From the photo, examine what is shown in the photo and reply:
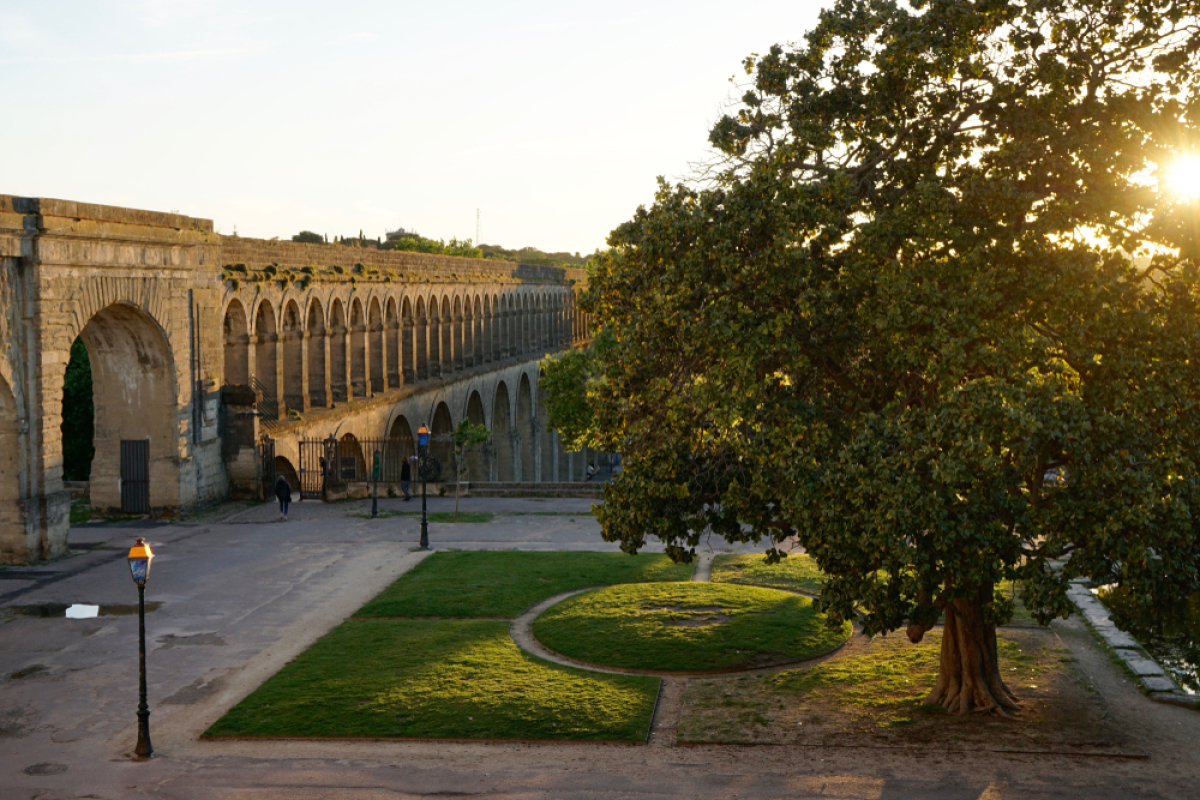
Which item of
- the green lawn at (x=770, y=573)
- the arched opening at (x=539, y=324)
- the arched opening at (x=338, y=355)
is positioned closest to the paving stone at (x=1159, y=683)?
the green lawn at (x=770, y=573)

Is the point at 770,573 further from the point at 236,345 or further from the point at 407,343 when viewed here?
A: the point at 407,343

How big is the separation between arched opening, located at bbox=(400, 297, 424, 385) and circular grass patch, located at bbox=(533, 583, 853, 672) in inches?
901

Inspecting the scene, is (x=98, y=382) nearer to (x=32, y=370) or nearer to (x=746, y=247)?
(x=32, y=370)

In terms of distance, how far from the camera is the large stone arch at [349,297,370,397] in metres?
35.8

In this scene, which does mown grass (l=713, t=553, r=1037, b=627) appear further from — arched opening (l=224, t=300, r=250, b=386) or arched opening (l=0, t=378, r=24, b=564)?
arched opening (l=224, t=300, r=250, b=386)

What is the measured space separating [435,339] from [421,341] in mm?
1724

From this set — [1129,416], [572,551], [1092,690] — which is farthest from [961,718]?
[572,551]

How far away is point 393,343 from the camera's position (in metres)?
39.9

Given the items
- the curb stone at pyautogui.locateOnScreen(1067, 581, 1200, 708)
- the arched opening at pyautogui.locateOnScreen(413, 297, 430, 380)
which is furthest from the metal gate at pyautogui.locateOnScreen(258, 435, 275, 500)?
the curb stone at pyautogui.locateOnScreen(1067, 581, 1200, 708)

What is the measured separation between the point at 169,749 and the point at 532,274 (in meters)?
52.5

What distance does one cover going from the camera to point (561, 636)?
17.1 meters

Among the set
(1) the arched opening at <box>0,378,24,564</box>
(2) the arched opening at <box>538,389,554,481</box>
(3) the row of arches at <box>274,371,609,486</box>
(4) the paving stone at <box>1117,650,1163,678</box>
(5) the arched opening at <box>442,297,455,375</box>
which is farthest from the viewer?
(2) the arched opening at <box>538,389,554,481</box>

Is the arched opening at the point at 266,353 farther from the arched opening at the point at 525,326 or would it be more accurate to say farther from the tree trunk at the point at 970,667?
the arched opening at the point at 525,326

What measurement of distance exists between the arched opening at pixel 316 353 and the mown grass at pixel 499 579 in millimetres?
11656
